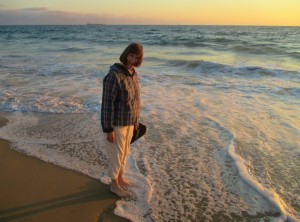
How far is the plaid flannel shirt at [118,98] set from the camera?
3.32 metres

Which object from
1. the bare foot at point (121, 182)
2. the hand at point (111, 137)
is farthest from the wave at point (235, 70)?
the hand at point (111, 137)

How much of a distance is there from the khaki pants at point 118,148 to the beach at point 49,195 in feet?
1.09

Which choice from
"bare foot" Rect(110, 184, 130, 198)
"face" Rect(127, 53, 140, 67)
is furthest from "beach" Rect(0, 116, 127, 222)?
"face" Rect(127, 53, 140, 67)

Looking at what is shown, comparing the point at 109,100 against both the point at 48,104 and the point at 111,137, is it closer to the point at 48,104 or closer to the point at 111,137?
the point at 111,137

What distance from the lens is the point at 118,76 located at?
10.9ft

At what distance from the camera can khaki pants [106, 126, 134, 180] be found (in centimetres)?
359

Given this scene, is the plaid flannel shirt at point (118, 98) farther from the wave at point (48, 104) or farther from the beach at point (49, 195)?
the wave at point (48, 104)

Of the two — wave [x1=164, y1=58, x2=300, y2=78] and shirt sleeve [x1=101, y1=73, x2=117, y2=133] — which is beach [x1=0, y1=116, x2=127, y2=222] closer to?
shirt sleeve [x1=101, y1=73, x2=117, y2=133]

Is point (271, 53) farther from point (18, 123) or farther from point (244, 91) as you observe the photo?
point (18, 123)

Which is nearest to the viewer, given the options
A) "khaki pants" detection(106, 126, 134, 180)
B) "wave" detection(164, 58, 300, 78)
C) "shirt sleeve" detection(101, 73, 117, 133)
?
"shirt sleeve" detection(101, 73, 117, 133)

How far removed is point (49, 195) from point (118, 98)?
1401 mm

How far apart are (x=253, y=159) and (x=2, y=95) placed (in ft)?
21.7

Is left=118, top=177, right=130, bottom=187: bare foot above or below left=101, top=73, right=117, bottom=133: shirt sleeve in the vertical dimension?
below

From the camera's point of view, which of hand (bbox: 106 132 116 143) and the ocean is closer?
hand (bbox: 106 132 116 143)
